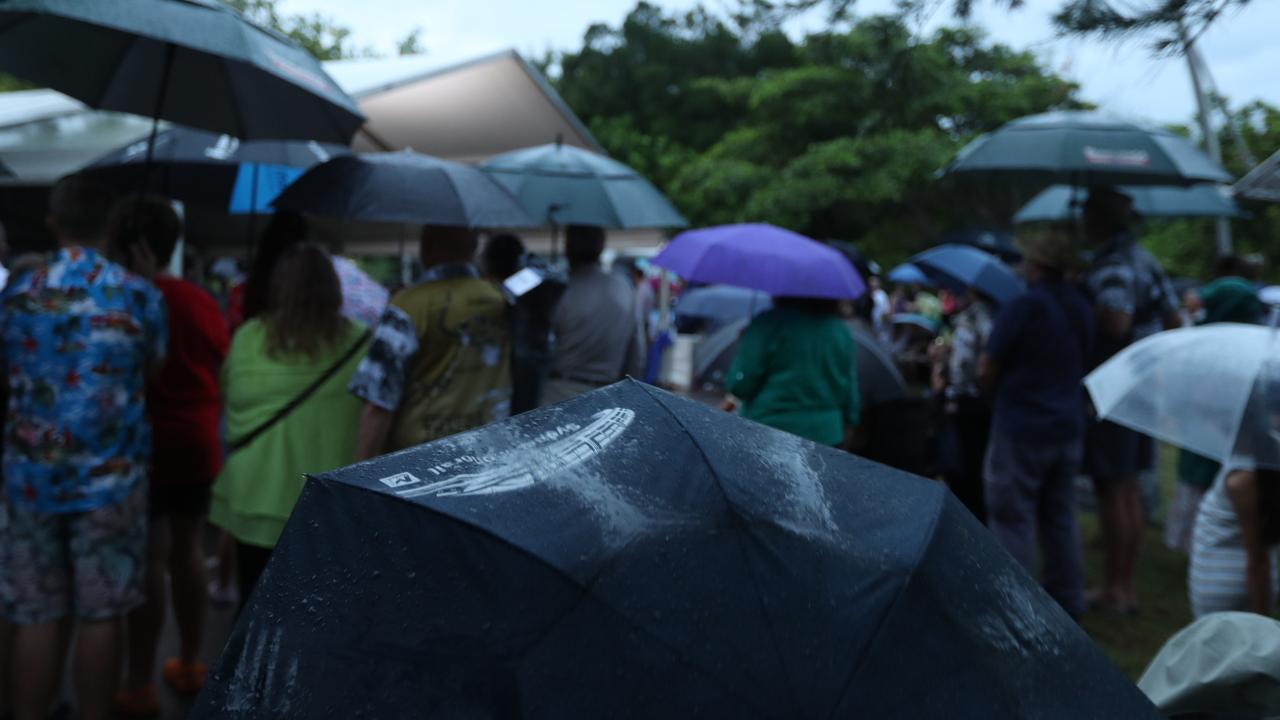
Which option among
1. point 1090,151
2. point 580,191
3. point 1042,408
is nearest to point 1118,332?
point 1042,408

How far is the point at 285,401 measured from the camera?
154 inches

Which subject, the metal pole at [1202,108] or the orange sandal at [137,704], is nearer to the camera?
the metal pole at [1202,108]

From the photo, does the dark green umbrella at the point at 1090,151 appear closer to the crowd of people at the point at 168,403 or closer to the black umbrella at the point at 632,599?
the crowd of people at the point at 168,403

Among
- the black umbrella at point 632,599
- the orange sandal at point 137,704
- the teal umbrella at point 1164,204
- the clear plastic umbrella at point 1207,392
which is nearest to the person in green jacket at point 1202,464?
the clear plastic umbrella at point 1207,392

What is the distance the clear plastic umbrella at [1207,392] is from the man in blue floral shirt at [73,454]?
3217 millimetres

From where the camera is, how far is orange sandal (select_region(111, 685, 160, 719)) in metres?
4.20

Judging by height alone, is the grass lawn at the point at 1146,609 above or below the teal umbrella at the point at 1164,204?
below

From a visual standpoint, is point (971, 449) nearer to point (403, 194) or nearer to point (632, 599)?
point (403, 194)

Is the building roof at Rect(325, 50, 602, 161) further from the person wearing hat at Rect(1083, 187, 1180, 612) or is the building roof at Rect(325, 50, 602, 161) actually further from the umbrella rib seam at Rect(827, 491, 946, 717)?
the umbrella rib seam at Rect(827, 491, 946, 717)

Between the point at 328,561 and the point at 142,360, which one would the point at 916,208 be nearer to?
the point at 142,360

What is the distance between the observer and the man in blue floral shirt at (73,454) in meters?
3.50

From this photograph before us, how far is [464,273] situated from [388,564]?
3065 mm

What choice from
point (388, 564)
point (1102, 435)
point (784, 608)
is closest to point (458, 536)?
point (388, 564)

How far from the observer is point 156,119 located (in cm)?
461
